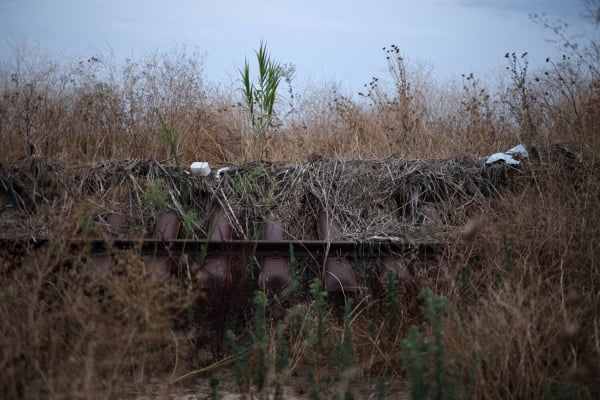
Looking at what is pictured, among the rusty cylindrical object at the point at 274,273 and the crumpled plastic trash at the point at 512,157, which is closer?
the rusty cylindrical object at the point at 274,273

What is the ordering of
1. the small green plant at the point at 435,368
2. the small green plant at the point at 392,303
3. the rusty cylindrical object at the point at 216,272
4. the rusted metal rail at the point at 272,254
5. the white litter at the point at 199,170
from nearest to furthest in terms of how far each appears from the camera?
the small green plant at the point at 435,368, the small green plant at the point at 392,303, the rusty cylindrical object at the point at 216,272, the rusted metal rail at the point at 272,254, the white litter at the point at 199,170

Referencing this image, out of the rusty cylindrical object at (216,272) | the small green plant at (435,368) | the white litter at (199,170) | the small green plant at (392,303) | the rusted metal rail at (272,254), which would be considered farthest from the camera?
the white litter at (199,170)

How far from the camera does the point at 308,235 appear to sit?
512 cm

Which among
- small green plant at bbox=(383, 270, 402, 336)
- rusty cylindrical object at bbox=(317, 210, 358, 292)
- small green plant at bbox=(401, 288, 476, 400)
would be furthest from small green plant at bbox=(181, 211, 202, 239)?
small green plant at bbox=(401, 288, 476, 400)

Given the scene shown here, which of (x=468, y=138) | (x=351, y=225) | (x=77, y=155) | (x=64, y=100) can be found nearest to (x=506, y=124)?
(x=468, y=138)

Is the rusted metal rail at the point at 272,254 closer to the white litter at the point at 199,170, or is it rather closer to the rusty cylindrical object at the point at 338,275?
the rusty cylindrical object at the point at 338,275

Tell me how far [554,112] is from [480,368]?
547cm

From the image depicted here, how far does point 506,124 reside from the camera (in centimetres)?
762

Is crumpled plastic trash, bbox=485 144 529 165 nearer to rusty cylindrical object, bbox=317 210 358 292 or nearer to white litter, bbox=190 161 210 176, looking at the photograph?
rusty cylindrical object, bbox=317 210 358 292

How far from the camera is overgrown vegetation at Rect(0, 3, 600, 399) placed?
258cm

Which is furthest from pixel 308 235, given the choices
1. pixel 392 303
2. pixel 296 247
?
pixel 392 303

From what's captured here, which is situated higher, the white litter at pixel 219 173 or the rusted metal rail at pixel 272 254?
the white litter at pixel 219 173

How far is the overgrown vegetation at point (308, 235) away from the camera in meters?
2.58

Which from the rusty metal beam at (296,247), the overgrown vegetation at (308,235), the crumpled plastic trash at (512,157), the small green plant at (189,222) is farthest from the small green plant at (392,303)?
the crumpled plastic trash at (512,157)
